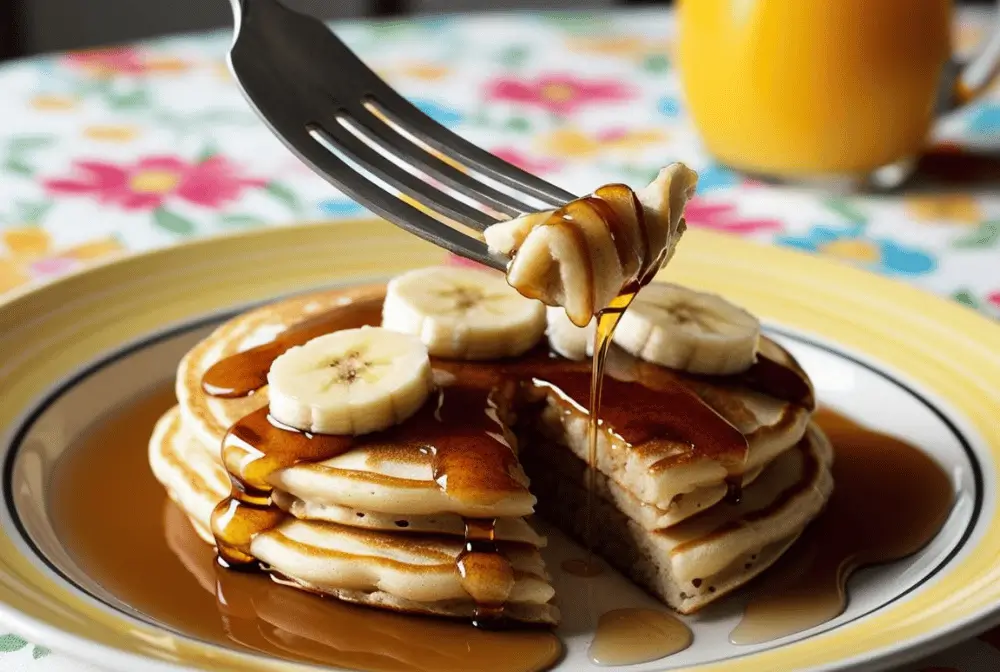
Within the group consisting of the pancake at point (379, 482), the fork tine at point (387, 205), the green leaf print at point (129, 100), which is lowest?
the green leaf print at point (129, 100)

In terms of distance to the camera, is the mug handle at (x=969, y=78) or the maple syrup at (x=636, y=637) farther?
the mug handle at (x=969, y=78)

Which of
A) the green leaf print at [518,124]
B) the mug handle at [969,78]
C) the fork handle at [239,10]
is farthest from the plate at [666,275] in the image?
the green leaf print at [518,124]

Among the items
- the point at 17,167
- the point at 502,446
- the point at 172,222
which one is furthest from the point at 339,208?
the point at 502,446

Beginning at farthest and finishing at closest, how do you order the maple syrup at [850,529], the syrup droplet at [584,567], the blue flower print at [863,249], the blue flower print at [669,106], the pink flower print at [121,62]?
→ the pink flower print at [121,62]
the blue flower print at [669,106]
the blue flower print at [863,249]
the syrup droplet at [584,567]
the maple syrup at [850,529]

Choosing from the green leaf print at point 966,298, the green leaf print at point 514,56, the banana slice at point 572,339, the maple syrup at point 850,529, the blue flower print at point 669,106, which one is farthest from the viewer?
the green leaf print at point 514,56

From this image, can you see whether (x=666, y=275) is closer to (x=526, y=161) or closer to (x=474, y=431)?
(x=474, y=431)

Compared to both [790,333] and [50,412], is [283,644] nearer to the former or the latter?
[50,412]

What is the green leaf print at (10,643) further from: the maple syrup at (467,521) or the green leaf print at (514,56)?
the green leaf print at (514,56)

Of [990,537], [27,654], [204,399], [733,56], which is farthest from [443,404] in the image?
[733,56]
